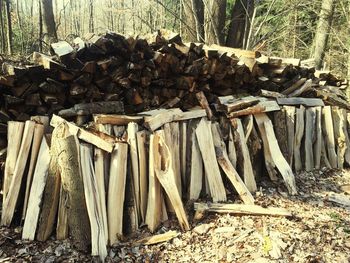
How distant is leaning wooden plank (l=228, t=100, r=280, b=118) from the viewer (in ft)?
16.3

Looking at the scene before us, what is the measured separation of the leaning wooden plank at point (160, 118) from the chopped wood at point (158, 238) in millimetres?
1215

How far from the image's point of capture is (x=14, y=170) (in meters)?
3.68

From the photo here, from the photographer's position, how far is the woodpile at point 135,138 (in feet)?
11.5

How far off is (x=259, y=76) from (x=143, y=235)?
3.46 meters

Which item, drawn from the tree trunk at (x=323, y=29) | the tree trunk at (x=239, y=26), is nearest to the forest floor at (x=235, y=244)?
the tree trunk at (x=239, y=26)

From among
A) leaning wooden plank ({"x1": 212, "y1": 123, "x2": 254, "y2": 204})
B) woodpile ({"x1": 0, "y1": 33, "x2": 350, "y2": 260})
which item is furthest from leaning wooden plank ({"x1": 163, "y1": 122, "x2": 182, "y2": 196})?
leaning wooden plank ({"x1": 212, "y1": 123, "x2": 254, "y2": 204})

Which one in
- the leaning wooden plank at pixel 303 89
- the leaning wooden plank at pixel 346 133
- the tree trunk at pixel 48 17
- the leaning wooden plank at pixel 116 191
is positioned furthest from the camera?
the tree trunk at pixel 48 17

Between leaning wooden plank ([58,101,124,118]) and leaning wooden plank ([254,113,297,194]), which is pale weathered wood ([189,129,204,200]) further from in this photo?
leaning wooden plank ([254,113,297,194])

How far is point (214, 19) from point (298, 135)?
3733 mm

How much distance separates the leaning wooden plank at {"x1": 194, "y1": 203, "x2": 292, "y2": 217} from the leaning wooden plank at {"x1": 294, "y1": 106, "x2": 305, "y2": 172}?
65.3 inches

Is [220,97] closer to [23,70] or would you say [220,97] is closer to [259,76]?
[259,76]

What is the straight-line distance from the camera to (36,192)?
357 cm

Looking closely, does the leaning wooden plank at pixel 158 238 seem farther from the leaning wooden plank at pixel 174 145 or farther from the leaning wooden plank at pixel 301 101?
the leaning wooden plank at pixel 301 101

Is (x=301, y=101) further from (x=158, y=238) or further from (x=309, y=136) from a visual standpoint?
(x=158, y=238)
